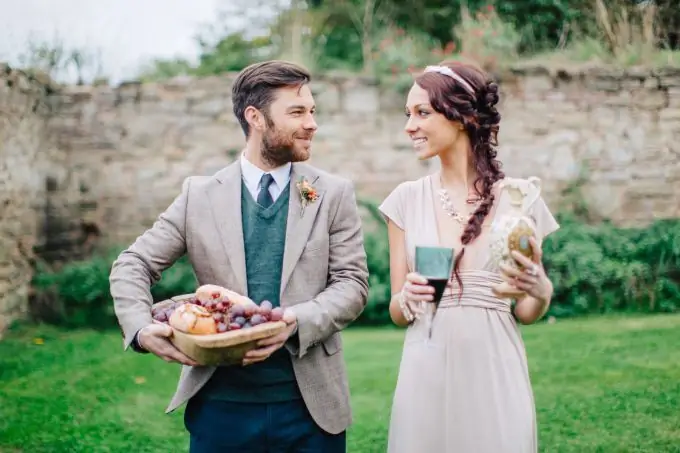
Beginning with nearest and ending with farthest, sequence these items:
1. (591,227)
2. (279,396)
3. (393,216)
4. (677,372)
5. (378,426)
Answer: (279,396) < (393,216) < (378,426) < (677,372) < (591,227)

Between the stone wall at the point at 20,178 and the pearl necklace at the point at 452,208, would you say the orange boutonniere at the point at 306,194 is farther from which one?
the stone wall at the point at 20,178

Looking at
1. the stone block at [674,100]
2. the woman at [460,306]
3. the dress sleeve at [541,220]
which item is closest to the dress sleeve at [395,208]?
the woman at [460,306]

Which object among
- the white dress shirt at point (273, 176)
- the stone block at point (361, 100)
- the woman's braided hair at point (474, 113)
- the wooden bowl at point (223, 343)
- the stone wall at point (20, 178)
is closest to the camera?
the wooden bowl at point (223, 343)

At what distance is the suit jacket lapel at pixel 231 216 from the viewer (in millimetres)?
2826

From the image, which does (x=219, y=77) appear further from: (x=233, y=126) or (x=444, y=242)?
(x=444, y=242)

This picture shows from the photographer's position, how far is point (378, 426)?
17.9 ft

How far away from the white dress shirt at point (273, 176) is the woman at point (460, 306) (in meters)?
0.42

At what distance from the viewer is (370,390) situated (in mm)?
6289

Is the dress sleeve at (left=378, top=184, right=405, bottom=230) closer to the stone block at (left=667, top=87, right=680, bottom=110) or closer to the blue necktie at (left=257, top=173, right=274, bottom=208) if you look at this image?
the blue necktie at (left=257, top=173, right=274, bottom=208)

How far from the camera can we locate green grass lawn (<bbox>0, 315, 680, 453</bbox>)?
16.8 feet

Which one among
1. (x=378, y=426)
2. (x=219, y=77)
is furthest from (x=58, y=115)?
(x=378, y=426)

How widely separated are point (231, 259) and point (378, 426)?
3.00m

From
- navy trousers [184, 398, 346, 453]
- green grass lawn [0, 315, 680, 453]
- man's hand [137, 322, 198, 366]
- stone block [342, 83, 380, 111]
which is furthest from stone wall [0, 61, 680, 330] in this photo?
man's hand [137, 322, 198, 366]

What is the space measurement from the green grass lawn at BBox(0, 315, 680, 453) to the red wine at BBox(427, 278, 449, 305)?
269 cm
